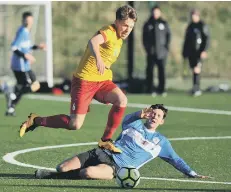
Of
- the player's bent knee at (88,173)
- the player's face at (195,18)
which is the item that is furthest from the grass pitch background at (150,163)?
→ the player's face at (195,18)

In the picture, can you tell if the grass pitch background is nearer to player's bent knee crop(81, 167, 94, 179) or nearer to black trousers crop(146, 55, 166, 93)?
player's bent knee crop(81, 167, 94, 179)

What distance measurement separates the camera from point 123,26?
44.0ft

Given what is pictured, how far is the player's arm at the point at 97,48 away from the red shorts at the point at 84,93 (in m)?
0.71

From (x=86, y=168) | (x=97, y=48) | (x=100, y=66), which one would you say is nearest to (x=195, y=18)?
(x=97, y=48)

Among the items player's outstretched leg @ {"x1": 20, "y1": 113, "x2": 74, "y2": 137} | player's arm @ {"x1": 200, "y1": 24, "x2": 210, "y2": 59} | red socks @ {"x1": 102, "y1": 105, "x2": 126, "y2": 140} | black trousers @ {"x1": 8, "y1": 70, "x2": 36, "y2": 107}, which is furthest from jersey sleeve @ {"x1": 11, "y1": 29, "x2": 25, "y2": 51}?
red socks @ {"x1": 102, "y1": 105, "x2": 126, "y2": 140}

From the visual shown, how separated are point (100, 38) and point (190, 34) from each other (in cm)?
1320

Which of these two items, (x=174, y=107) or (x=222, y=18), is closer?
(x=174, y=107)

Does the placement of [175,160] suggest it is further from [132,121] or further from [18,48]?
Answer: [18,48]

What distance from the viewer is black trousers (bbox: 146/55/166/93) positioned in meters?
26.0

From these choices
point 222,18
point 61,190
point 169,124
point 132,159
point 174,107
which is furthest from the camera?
point 222,18

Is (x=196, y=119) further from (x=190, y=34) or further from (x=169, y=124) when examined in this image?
(x=190, y=34)

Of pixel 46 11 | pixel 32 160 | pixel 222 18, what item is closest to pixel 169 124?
pixel 32 160

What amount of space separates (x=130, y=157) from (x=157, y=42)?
45.1 feet

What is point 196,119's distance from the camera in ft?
67.0
